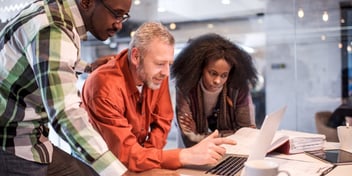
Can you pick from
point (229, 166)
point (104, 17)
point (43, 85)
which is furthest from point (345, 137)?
point (43, 85)

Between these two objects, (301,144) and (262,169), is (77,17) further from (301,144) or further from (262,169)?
(301,144)

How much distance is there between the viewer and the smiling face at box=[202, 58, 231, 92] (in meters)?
2.07

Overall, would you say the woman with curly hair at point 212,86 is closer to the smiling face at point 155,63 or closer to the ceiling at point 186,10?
the smiling face at point 155,63

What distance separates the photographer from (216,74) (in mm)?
2074

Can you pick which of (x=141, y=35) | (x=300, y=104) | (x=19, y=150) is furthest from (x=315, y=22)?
(x=19, y=150)

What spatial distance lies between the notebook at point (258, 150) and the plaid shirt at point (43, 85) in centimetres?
45

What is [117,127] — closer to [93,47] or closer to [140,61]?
[140,61]

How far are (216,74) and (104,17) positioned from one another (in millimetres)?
1112

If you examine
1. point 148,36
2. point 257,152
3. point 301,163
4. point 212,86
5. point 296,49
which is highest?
point 148,36

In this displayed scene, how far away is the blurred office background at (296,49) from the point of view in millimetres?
4512

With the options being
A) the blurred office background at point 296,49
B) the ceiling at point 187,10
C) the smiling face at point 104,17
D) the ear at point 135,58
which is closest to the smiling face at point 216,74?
the ear at point 135,58

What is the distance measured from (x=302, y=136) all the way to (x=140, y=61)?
0.75 meters

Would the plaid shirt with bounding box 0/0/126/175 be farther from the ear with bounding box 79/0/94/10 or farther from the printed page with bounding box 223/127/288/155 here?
the printed page with bounding box 223/127/288/155

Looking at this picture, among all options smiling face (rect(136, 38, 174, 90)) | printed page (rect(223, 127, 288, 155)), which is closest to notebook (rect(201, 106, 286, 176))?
printed page (rect(223, 127, 288, 155))
